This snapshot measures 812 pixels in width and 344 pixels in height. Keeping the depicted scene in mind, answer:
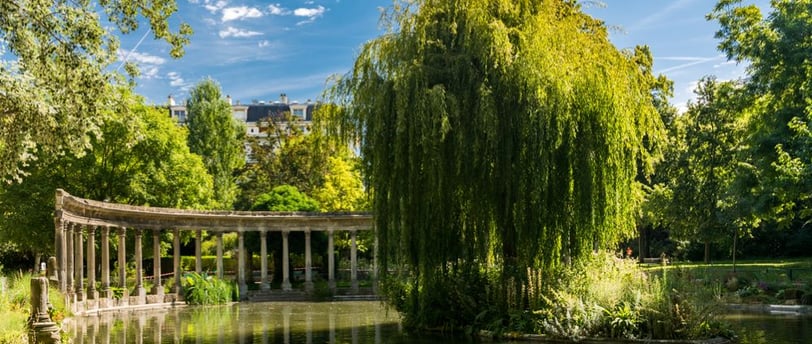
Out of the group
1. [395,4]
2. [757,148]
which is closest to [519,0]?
[395,4]

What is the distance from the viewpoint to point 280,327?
88.2 feet

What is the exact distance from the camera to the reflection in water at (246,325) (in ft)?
75.8

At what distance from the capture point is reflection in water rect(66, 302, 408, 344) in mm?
23109

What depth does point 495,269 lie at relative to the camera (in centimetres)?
2255

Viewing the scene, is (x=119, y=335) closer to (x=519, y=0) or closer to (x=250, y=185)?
(x=519, y=0)

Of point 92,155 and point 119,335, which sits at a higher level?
point 92,155

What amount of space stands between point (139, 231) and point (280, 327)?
18.4 meters

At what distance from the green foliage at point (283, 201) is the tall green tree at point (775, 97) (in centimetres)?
2801

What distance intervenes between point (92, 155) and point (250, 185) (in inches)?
1034

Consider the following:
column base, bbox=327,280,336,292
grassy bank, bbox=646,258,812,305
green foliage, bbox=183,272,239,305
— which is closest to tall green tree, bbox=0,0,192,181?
grassy bank, bbox=646,258,812,305

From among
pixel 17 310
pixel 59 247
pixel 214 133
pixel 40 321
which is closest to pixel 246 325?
pixel 17 310

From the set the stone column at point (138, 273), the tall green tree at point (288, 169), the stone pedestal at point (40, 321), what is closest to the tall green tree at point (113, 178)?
the stone column at point (138, 273)

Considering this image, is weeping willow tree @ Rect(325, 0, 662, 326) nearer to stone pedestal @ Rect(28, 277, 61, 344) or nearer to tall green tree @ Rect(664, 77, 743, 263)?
stone pedestal @ Rect(28, 277, 61, 344)

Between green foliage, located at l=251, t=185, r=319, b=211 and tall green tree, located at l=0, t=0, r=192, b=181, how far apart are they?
112 ft
